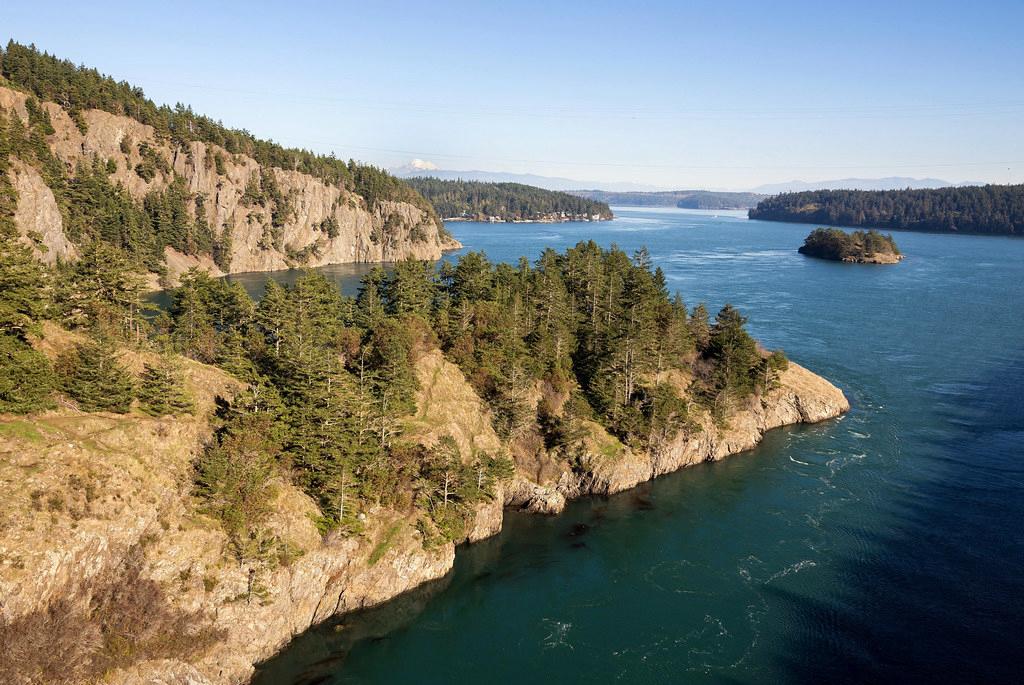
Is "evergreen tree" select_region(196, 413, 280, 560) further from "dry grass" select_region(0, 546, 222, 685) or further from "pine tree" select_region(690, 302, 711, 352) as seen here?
"pine tree" select_region(690, 302, 711, 352)

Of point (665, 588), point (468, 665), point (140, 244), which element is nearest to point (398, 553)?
point (468, 665)

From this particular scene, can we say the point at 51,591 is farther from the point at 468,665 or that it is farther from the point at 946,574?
the point at 946,574

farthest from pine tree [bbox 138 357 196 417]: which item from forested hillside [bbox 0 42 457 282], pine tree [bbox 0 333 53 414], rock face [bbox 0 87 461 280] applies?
rock face [bbox 0 87 461 280]

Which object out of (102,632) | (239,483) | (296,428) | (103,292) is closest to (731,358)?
(296,428)

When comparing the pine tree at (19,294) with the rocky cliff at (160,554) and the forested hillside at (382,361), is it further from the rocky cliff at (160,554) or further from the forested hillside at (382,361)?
the rocky cliff at (160,554)

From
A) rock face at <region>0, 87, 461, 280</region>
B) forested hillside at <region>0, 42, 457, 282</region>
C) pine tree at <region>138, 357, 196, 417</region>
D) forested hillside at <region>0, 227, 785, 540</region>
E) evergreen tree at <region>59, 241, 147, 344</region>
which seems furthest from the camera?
rock face at <region>0, 87, 461, 280</region>

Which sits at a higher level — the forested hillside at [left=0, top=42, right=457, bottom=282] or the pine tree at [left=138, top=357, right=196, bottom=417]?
the forested hillside at [left=0, top=42, right=457, bottom=282]
